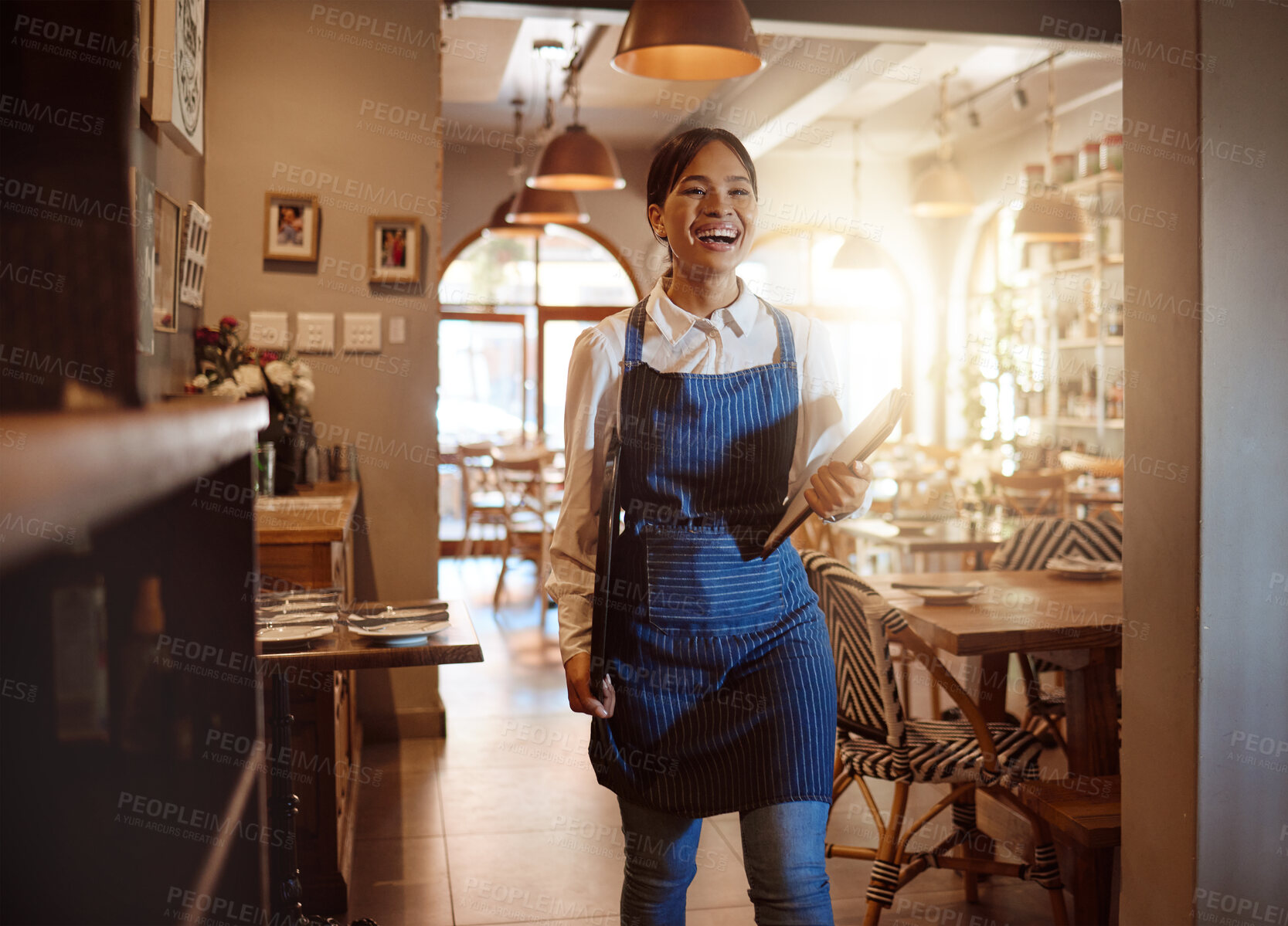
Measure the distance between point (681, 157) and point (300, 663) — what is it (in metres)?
1.10

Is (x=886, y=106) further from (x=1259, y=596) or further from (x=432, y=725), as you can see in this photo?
(x=1259, y=596)

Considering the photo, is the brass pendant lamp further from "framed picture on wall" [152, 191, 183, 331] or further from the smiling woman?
the smiling woman

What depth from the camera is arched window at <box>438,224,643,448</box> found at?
10.1 meters

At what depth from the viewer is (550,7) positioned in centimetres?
455

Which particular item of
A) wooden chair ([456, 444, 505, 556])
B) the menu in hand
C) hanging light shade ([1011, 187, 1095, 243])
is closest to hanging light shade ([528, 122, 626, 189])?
hanging light shade ([1011, 187, 1095, 243])

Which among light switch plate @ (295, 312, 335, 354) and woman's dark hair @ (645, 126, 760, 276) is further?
light switch plate @ (295, 312, 335, 354)

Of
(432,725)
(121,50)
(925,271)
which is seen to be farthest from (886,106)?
(121,50)

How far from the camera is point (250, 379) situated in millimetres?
3457

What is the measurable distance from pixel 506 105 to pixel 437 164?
4927 mm

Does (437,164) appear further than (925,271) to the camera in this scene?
No

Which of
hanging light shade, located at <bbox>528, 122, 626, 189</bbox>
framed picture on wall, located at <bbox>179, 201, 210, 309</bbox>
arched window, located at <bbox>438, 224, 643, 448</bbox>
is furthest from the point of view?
arched window, located at <bbox>438, 224, 643, 448</bbox>

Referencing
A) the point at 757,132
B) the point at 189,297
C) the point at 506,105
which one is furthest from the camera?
the point at 506,105

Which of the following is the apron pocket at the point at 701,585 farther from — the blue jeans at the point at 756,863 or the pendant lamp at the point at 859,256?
the pendant lamp at the point at 859,256

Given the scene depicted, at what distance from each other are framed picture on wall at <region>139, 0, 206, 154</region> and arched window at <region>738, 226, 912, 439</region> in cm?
739
